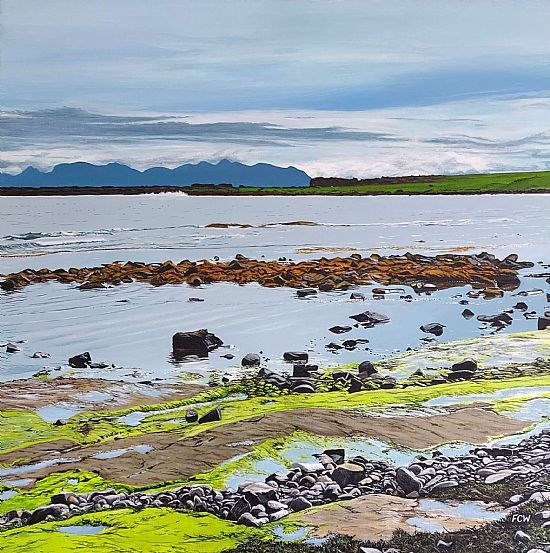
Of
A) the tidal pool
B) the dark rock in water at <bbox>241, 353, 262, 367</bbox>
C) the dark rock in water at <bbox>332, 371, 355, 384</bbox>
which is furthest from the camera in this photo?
the dark rock in water at <bbox>241, 353, 262, 367</bbox>

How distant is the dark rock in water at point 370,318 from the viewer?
40.5ft

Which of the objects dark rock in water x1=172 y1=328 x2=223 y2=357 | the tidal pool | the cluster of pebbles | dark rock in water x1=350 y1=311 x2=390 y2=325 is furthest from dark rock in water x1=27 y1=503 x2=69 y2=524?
dark rock in water x1=350 y1=311 x2=390 y2=325

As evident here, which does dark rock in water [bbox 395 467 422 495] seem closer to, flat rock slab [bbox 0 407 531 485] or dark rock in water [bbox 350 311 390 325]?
flat rock slab [bbox 0 407 531 485]

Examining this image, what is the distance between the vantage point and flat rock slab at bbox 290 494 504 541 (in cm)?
493

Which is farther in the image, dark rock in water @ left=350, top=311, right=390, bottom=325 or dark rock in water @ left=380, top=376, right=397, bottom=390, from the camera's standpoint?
dark rock in water @ left=350, top=311, right=390, bottom=325

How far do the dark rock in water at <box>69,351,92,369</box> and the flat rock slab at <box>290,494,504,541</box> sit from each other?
5103mm

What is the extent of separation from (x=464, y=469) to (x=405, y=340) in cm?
508

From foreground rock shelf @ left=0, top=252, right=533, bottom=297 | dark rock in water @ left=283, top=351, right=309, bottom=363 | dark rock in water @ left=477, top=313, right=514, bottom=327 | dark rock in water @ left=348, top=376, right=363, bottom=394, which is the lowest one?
dark rock in water @ left=477, top=313, right=514, bottom=327

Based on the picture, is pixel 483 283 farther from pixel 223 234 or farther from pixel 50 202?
pixel 50 202

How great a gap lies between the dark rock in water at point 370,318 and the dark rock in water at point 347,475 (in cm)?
654

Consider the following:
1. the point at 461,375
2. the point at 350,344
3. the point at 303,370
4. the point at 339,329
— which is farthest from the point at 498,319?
the point at 303,370

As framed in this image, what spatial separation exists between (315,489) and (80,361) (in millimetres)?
4934

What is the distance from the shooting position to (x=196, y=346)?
10.3m

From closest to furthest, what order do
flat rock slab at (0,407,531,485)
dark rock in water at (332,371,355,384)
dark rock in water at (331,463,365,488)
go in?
dark rock in water at (331,463,365,488)
flat rock slab at (0,407,531,485)
dark rock in water at (332,371,355,384)
